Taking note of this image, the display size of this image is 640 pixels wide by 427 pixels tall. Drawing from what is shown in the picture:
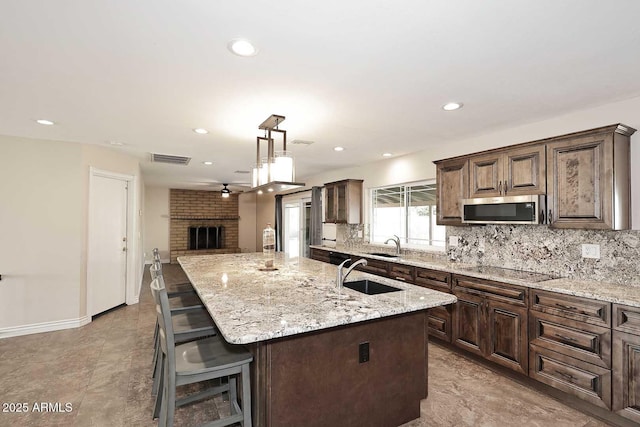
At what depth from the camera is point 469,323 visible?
309 centimetres

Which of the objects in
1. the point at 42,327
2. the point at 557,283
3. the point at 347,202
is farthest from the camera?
the point at 347,202

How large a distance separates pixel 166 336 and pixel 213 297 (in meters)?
0.44

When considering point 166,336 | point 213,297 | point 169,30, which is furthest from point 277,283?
point 169,30

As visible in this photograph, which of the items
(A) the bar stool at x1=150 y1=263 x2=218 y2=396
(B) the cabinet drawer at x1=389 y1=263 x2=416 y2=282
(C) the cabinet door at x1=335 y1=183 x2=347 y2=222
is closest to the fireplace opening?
(C) the cabinet door at x1=335 y1=183 x2=347 y2=222

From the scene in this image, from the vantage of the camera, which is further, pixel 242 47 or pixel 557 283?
pixel 557 283

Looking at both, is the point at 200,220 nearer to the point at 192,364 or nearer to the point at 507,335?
the point at 192,364

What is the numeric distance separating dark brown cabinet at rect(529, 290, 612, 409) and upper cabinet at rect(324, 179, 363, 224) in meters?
3.19

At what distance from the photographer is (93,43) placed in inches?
67.9

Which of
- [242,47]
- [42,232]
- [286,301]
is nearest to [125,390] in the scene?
[286,301]

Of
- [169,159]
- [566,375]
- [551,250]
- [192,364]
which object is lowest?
[566,375]

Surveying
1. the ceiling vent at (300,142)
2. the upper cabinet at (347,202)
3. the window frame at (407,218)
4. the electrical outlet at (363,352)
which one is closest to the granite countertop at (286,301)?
the electrical outlet at (363,352)

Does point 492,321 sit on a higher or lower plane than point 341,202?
lower

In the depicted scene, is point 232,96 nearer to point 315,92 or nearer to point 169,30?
point 315,92

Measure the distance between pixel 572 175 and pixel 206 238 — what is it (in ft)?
31.0
